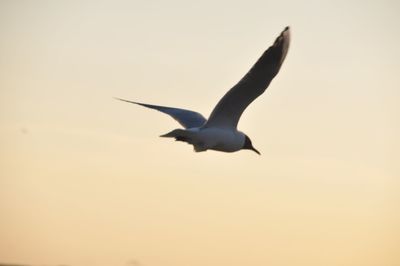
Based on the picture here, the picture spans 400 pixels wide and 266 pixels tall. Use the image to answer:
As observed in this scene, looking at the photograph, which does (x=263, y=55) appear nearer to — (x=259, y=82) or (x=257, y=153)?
(x=259, y=82)

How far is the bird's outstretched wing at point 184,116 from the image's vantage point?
17047mm

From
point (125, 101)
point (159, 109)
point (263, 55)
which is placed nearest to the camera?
point (263, 55)

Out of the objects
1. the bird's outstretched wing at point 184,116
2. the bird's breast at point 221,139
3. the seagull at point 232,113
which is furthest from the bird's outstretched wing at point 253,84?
the bird's outstretched wing at point 184,116

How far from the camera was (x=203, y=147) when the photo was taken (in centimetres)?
1584

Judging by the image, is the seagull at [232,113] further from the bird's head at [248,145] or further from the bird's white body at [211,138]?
the bird's head at [248,145]

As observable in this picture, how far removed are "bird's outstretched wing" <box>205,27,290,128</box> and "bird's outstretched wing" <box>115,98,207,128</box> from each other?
96cm

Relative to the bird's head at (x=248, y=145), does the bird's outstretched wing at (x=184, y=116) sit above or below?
above

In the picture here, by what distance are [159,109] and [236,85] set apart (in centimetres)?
221

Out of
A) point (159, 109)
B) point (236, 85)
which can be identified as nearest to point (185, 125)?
point (159, 109)

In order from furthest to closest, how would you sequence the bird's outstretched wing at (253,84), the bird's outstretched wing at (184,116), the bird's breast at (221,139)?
the bird's outstretched wing at (184,116)
the bird's breast at (221,139)
the bird's outstretched wing at (253,84)

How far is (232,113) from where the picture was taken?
53.0 ft

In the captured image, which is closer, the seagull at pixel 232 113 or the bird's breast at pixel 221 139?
the seagull at pixel 232 113

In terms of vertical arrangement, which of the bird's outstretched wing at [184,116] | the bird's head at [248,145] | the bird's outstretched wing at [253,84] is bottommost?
the bird's head at [248,145]

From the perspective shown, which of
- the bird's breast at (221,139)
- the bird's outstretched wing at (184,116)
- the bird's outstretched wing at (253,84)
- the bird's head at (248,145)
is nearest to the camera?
the bird's outstretched wing at (253,84)
